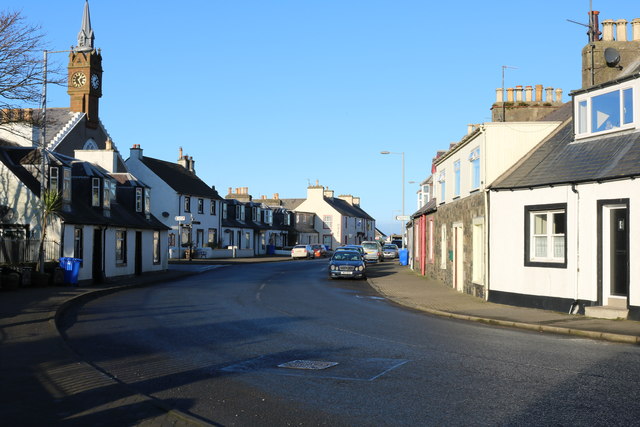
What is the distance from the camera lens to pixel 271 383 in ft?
28.2

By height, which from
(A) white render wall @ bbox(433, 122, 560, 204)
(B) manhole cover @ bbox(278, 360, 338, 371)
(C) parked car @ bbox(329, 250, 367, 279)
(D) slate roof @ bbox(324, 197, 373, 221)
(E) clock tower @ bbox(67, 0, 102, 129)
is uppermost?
(E) clock tower @ bbox(67, 0, 102, 129)

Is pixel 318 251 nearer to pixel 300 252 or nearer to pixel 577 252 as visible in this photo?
pixel 300 252

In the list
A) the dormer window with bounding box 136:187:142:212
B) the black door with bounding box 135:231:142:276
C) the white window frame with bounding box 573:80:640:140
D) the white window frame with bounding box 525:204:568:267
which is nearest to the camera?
the white window frame with bounding box 573:80:640:140

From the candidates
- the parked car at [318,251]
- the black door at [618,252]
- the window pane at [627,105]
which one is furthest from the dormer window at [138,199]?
the parked car at [318,251]

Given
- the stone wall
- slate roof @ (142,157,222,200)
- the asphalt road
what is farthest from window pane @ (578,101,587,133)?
slate roof @ (142,157,222,200)

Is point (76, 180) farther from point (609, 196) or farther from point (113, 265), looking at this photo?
point (609, 196)

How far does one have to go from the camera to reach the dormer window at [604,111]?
1742 centimetres

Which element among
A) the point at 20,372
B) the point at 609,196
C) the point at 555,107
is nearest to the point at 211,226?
the point at 555,107

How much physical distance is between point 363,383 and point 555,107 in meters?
20.5

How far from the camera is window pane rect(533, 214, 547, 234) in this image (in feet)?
61.8

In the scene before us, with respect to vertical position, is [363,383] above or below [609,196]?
below

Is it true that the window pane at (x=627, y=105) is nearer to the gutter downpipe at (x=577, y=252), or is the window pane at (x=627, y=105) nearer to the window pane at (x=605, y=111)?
the window pane at (x=605, y=111)

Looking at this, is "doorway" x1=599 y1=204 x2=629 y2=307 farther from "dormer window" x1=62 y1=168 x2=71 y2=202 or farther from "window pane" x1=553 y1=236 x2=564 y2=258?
"dormer window" x1=62 y1=168 x2=71 y2=202

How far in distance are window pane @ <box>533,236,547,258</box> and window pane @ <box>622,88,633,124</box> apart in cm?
399
